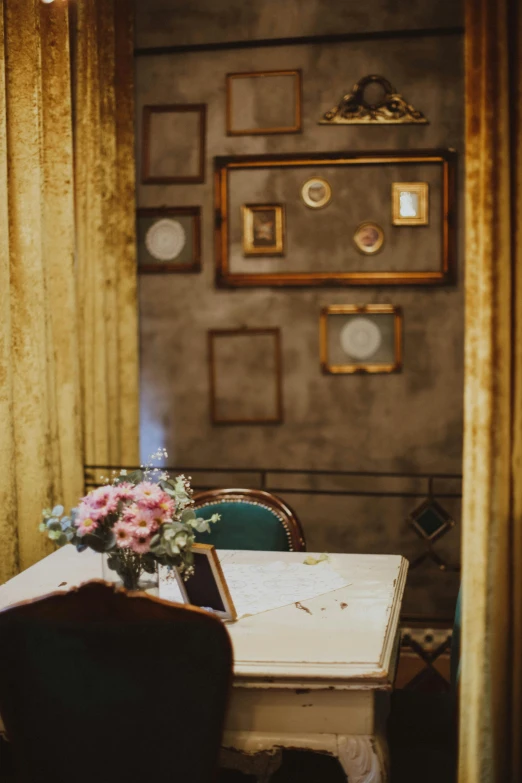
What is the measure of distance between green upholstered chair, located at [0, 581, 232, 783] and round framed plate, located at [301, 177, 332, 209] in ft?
8.99

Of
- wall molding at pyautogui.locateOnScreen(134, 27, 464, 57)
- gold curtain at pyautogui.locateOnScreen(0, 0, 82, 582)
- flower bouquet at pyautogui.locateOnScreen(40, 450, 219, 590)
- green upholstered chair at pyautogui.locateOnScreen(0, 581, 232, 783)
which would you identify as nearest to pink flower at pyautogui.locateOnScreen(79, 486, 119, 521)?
flower bouquet at pyautogui.locateOnScreen(40, 450, 219, 590)

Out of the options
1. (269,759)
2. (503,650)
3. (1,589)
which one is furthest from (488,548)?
(1,589)

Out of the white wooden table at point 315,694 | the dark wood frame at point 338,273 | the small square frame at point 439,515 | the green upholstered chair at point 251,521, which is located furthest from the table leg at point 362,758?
the dark wood frame at point 338,273

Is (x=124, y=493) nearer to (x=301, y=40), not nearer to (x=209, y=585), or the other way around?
(x=209, y=585)

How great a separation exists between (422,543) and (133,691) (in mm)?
2593

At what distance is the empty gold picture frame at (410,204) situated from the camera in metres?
3.53

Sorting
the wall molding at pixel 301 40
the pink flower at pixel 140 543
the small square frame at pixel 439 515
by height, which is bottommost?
the small square frame at pixel 439 515

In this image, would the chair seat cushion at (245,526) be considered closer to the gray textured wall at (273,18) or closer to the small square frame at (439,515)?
the small square frame at (439,515)

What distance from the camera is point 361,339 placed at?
3.61 meters

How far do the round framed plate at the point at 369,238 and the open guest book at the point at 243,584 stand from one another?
5.91 ft

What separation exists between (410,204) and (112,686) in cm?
283

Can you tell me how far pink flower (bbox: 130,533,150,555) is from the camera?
1486 mm

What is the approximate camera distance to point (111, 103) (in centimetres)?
346

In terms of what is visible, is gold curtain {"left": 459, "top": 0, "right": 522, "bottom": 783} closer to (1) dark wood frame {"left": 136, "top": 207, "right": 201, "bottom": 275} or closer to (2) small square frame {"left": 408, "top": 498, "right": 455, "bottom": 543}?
(2) small square frame {"left": 408, "top": 498, "right": 455, "bottom": 543}
